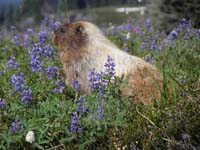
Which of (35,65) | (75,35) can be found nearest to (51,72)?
(35,65)

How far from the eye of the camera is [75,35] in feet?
19.5

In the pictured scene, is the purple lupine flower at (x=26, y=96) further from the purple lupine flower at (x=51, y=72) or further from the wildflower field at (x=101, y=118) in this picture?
the purple lupine flower at (x=51, y=72)

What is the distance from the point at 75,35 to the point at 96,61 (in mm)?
606

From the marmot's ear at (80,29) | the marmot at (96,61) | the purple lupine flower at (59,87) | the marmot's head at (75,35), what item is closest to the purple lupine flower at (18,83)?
the purple lupine flower at (59,87)

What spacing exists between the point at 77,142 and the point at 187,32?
2861 millimetres

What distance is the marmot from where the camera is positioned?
4707 mm

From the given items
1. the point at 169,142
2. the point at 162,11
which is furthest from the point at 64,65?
the point at 162,11

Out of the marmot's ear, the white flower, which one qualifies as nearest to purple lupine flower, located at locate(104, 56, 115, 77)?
the white flower

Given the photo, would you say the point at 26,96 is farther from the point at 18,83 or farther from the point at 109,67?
the point at 109,67

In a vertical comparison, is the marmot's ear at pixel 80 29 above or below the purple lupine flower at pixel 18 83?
above

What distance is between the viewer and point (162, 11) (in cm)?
1291

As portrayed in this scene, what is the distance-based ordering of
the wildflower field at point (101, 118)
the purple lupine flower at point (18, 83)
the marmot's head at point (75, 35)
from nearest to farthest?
the wildflower field at point (101, 118) < the purple lupine flower at point (18, 83) < the marmot's head at point (75, 35)

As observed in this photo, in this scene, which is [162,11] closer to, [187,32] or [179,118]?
[187,32]

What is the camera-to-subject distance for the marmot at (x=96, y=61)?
4707mm
